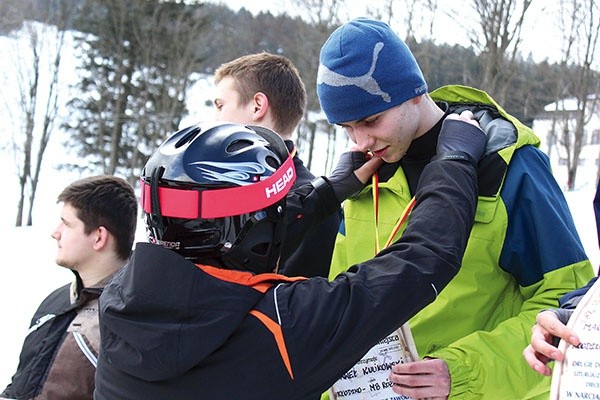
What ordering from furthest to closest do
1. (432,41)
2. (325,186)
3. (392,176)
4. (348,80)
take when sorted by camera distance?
(432,41) → (325,186) → (392,176) → (348,80)

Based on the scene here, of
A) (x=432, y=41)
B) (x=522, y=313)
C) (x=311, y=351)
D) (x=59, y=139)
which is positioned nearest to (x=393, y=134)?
(x=522, y=313)

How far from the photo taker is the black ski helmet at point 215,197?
5.74 ft

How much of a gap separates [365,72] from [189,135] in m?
0.62

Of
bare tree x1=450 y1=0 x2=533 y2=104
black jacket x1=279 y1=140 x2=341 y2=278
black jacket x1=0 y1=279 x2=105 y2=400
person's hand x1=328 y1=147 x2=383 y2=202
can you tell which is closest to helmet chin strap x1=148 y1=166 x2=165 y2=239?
person's hand x1=328 y1=147 x2=383 y2=202

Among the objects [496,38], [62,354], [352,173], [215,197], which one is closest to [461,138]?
[352,173]

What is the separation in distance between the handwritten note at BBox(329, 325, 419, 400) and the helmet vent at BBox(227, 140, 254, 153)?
2.41 feet

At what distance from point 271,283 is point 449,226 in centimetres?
51

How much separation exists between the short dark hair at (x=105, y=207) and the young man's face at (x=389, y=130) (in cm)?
159

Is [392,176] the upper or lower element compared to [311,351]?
upper

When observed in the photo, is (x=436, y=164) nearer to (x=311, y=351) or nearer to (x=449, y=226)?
(x=449, y=226)

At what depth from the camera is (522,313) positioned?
205 cm

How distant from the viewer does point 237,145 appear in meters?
1.85

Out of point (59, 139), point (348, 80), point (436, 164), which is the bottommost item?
point (59, 139)

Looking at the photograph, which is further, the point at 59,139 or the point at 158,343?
the point at 59,139
